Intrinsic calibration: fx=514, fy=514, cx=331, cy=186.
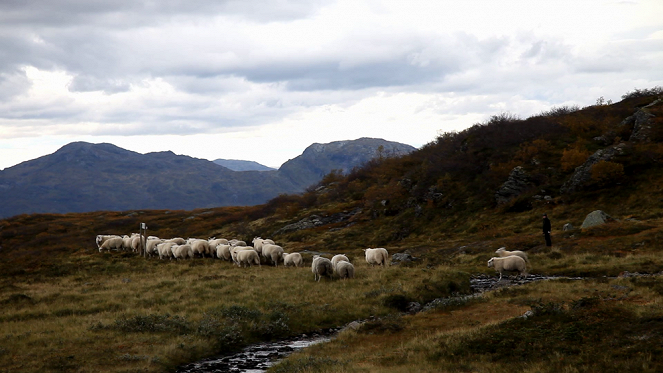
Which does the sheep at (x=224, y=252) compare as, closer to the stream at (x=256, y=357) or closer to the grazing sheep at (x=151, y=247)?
the grazing sheep at (x=151, y=247)

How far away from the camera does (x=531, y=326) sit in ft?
43.7

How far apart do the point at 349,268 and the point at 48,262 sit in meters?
24.9

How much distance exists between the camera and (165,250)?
38.0m

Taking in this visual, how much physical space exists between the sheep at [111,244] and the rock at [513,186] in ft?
117

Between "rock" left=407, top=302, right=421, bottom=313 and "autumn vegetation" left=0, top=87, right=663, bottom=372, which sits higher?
"autumn vegetation" left=0, top=87, right=663, bottom=372

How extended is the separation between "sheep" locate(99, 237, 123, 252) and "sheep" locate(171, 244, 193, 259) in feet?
36.1

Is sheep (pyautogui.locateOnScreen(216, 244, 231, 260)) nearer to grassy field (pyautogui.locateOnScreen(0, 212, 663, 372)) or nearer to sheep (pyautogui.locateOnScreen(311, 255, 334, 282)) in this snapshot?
grassy field (pyautogui.locateOnScreen(0, 212, 663, 372))

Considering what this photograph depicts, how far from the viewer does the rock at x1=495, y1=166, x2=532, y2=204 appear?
163ft

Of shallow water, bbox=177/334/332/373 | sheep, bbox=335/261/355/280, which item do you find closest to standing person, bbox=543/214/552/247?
sheep, bbox=335/261/355/280

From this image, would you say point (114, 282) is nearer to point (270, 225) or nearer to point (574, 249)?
point (574, 249)

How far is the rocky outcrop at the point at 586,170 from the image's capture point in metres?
44.8

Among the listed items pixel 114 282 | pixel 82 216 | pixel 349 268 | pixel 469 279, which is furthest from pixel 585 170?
pixel 82 216

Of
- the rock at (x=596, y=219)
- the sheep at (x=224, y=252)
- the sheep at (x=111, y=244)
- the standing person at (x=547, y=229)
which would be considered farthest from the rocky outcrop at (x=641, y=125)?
the sheep at (x=111, y=244)

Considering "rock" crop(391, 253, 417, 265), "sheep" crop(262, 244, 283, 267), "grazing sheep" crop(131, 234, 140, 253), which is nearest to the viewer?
"sheep" crop(262, 244, 283, 267)
